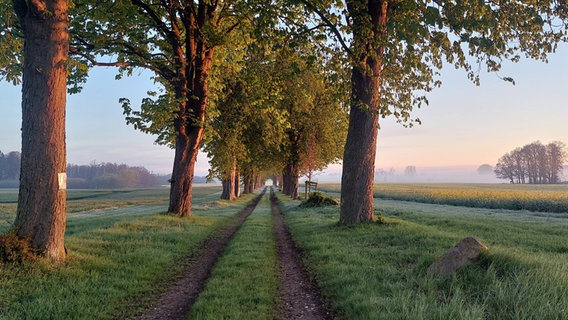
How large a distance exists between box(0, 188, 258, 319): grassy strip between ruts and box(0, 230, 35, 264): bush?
299mm

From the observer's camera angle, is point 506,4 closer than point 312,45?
Yes

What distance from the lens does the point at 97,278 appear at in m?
7.55

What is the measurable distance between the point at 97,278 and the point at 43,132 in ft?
12.3

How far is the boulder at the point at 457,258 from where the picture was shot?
6734 millimetres

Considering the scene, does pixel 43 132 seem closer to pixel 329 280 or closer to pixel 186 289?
pixel 186 289

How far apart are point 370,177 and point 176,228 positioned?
9.03 m

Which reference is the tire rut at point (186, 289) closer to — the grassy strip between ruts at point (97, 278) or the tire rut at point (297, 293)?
the grassy strip between ruts at point (97, 278)

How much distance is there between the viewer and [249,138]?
122 feet

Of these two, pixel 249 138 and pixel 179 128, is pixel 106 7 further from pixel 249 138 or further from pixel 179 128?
pixel 249 138

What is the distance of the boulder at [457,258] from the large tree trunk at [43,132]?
346 inches

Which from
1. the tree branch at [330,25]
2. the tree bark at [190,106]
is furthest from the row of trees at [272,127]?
the tree branch at [330,25]

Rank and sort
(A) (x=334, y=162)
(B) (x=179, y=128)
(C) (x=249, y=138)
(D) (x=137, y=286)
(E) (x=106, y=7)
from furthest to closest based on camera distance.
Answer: (A) (x=334, y=162)
(C) (x=249, y=138)
(B) (x=179, y=128)
(E) (x=106, y=7)
(D) (x=137, y=286)

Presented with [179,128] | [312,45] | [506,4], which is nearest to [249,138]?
[179,128]

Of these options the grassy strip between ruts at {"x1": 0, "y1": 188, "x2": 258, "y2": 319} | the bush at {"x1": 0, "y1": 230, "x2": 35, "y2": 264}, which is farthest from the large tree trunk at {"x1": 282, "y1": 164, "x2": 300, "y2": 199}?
the bush at {"x1": 0, "y1": 230, "x2": 35, "y2": 264}
